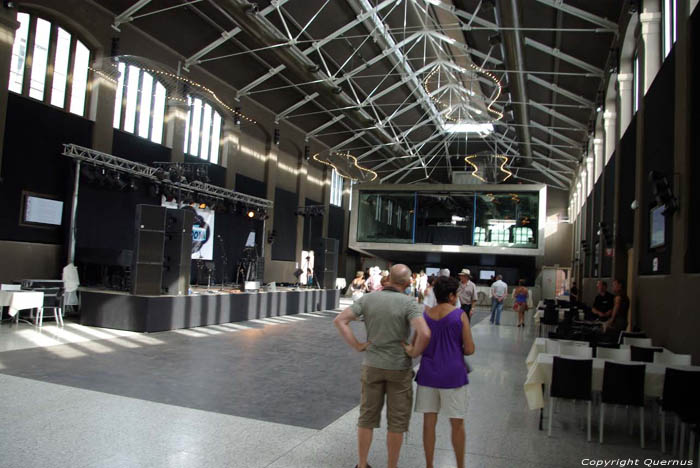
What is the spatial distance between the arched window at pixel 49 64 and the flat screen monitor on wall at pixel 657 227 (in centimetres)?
1250

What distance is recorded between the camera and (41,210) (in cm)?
1227

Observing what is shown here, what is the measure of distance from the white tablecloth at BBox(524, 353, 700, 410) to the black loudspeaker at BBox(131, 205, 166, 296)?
7534 millimetres

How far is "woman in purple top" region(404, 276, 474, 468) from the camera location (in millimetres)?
3176

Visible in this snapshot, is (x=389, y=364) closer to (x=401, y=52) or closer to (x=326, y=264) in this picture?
(x=326, y=264)

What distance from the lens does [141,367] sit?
6488mm

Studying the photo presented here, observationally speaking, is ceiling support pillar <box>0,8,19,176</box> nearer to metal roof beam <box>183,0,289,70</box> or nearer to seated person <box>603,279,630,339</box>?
metal roof beam <box>183,0,289,70</box>

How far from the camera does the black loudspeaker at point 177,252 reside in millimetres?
10664

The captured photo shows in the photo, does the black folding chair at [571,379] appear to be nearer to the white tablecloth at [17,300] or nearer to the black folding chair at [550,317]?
the black folding chair at [550,317]

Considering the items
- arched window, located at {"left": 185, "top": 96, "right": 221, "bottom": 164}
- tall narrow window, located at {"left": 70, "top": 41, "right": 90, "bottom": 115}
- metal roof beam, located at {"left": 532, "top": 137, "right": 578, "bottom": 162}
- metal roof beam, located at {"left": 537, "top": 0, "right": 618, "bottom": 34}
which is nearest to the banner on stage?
arched window, located at {"left": 185, "top": 96, "right": 221, "bottom": 164}

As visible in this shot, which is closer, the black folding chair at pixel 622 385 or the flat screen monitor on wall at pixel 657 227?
the black folding chair at pixel 622 385

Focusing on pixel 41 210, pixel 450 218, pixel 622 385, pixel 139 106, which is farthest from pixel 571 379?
pixel 450 218

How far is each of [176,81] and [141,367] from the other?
6001 millimetres

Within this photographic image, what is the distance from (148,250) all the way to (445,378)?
27.7 ft

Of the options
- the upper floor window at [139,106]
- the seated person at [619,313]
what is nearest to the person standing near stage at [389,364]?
the seated person at [619,313]
